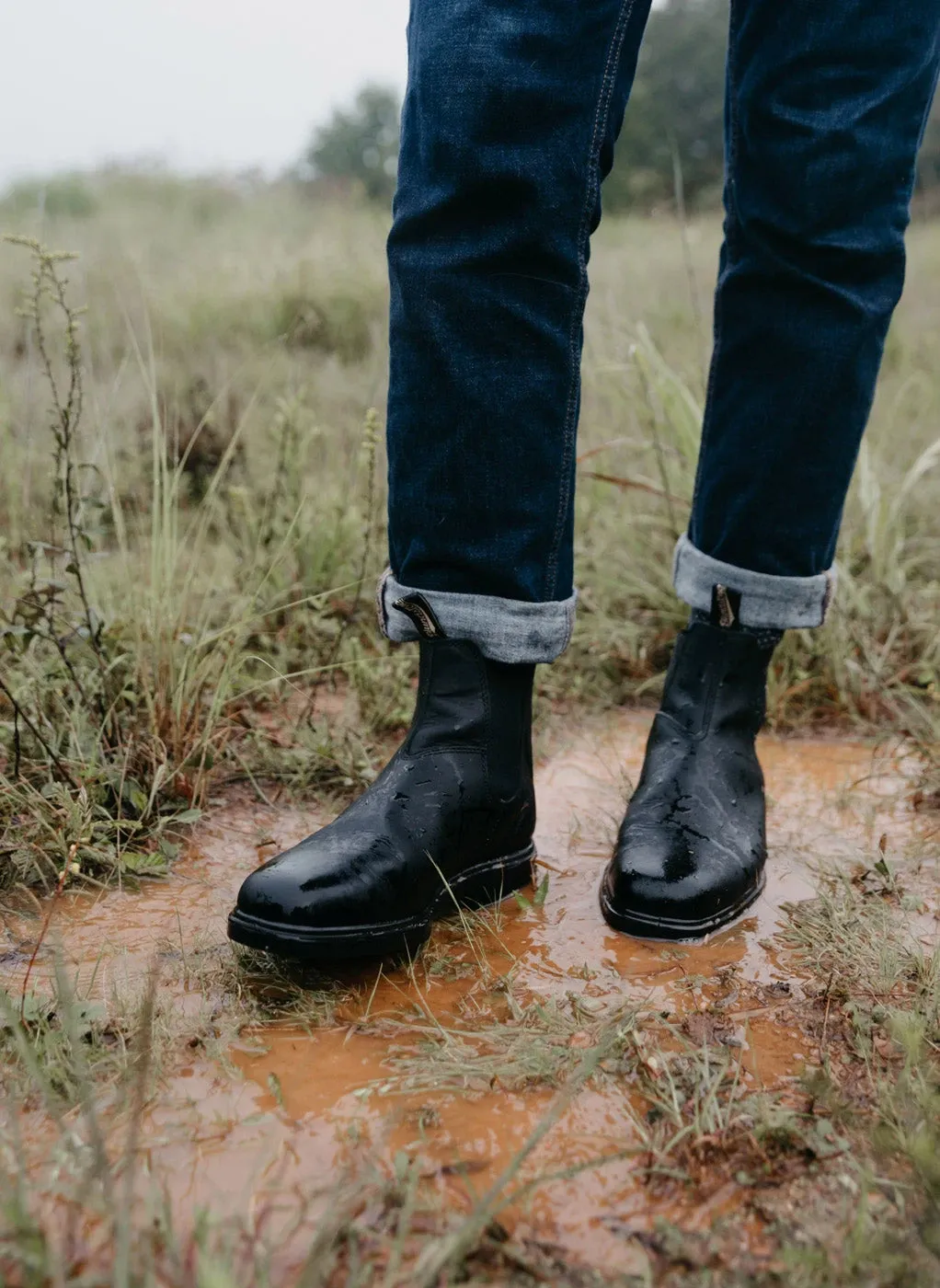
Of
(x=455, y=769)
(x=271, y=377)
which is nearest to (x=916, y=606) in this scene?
(x=455, y=769)

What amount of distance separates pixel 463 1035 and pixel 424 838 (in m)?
0.24

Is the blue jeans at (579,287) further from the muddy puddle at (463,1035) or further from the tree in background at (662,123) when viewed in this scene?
the tree in background at (662,123)

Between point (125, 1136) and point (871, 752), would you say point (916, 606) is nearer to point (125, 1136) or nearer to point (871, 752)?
point (871, 752)

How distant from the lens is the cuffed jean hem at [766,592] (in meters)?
1.42

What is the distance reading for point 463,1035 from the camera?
997mm

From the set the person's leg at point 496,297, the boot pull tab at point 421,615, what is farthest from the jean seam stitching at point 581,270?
the boot pull tab at point 421,615

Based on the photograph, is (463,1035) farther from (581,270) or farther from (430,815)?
(581,270)

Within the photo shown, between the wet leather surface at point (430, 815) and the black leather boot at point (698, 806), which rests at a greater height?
the wet leather surface at point (430, 815)

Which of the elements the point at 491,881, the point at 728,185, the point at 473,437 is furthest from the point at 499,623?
the point at 728,185

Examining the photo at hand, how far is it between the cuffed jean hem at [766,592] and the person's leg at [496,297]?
0.30 metres

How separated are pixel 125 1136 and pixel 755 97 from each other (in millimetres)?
1345

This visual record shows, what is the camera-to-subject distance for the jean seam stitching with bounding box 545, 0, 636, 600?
1090mm

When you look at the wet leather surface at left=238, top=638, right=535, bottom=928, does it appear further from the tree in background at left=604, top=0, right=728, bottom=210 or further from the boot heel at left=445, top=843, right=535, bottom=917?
the tree in background at left=604, top=0, right=728, bottom=210

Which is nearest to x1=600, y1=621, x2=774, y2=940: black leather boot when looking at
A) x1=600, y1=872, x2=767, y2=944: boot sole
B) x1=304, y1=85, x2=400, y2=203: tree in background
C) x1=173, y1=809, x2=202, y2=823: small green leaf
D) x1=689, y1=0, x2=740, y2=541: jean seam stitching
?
x1=600, y1=872, x2=767, y2=944: boot sole
